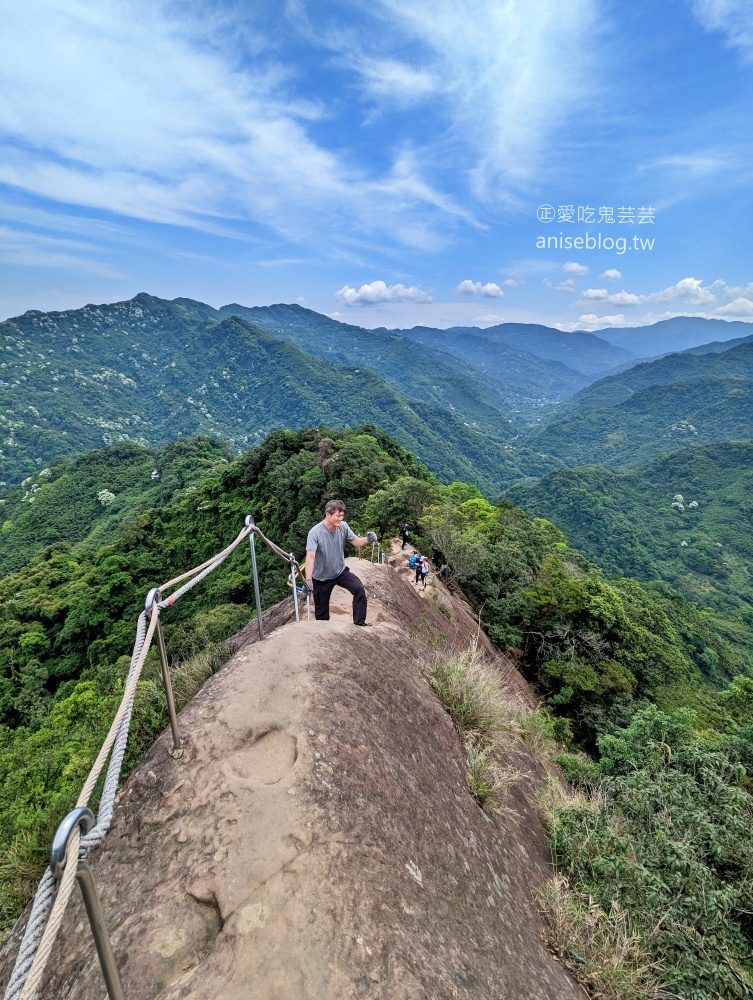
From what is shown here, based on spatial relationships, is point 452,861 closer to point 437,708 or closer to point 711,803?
point 437,708

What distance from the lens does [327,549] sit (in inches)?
239

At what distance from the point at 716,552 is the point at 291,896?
390 ft

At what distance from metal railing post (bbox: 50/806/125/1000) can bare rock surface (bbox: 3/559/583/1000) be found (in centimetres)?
92

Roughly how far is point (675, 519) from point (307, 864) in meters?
138

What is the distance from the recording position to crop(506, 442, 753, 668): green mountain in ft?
279

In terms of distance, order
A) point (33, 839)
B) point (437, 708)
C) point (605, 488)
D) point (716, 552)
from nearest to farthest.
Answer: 1. point (33, 839)
2. point (437, 708)
3. point (716, 552)
4. point (605, 488)

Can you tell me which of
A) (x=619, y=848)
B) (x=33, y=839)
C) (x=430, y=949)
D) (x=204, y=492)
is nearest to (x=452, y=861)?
(x=430, y=949)

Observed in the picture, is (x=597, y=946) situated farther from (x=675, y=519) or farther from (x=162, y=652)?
(x=675, y=519)

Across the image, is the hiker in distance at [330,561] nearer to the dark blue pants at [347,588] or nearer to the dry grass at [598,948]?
the dark blue pants at [347,588]

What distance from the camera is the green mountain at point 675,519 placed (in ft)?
279

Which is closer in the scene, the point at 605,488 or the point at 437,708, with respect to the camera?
the point at 437,708

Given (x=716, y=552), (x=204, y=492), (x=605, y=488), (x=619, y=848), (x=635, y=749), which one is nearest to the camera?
(x=619, y=848)

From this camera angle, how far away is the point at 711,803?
6.20 m

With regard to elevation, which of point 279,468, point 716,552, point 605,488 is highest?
point 279,468
